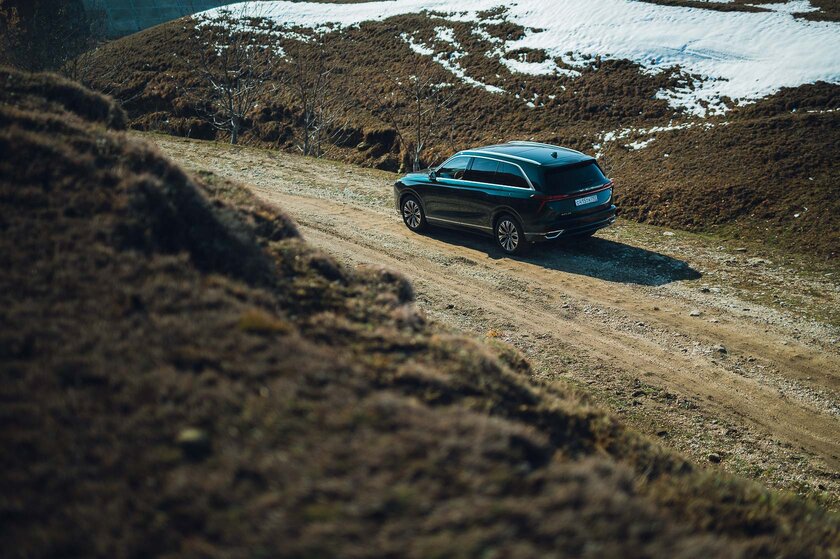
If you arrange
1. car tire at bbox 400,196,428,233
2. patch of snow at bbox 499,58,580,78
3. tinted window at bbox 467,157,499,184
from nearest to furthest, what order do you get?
tinted window at bbox 467,157,499,184 < car tire at bbox 400,196,428,233 < patch of snow at bbox 499,58,580,78

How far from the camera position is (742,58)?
1319 inches

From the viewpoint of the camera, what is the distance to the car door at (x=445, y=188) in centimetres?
1346

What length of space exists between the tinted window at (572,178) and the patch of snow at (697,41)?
20.5 metres

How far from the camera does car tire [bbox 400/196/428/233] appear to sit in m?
14.2

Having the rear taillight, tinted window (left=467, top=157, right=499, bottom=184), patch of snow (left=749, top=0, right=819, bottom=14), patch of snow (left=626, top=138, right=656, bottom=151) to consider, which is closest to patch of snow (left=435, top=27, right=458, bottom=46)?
patch of snow (left=749, top=0, right=819, bottom=14)

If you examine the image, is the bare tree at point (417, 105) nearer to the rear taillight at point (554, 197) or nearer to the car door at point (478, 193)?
the car door at point (478, 193)

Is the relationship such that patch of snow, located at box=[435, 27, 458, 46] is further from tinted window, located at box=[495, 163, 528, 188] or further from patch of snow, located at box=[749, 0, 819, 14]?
tinted window, located at box=[495, 163, 528, 188]

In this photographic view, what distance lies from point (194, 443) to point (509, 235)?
975cm

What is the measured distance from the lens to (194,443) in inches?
144

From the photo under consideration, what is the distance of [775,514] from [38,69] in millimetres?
35558

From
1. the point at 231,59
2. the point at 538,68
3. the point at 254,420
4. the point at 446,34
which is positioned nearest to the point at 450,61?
the point at 446,34

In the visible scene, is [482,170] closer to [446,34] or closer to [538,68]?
[538,68]

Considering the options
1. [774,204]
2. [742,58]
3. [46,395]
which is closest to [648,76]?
[742,58]

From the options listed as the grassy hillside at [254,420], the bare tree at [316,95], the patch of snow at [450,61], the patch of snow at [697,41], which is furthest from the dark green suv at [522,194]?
the patch of snow at [450,61]
